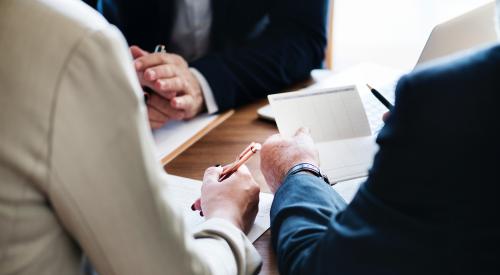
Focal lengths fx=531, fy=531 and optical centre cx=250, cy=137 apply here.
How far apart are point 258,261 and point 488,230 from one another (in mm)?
307

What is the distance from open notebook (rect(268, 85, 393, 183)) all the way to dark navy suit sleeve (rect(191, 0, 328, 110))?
9.0 inches

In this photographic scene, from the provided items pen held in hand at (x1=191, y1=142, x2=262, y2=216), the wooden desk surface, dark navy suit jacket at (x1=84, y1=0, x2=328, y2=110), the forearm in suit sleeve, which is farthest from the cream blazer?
dark navy suit jacket at (x1=84, y1=0, x2=328, y2=110)

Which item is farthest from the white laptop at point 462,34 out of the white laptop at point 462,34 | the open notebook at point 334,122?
the open notebook at point 334,122

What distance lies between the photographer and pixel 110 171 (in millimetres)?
516

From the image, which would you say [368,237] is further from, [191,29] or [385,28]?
[385,28]

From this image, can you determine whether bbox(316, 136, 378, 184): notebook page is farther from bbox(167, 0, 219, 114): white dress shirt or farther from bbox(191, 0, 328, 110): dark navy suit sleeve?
bbox(167, 0, 219, 114): white dress shirt

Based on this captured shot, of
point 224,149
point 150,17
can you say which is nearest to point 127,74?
point 224,149

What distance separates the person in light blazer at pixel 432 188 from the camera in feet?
1.70

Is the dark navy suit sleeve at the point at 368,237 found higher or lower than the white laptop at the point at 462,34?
lower

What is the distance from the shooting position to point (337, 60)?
2.79 metres

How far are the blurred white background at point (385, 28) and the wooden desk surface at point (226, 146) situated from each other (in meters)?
1.48

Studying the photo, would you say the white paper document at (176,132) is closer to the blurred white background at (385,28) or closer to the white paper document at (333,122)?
the white paper document at (333,122)

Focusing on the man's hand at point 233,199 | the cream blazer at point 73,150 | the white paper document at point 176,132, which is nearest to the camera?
the cream blazer at point 73,150

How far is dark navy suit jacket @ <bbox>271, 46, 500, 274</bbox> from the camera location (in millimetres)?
518
